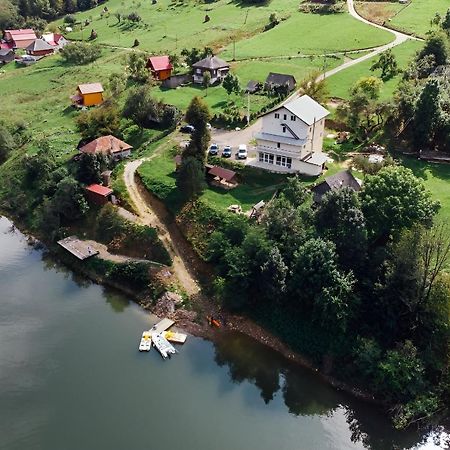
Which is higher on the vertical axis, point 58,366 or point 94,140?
point 94,140

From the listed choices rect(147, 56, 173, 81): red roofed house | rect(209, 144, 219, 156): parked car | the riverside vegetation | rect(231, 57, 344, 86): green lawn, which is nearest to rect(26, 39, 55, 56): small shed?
rect(147, 56, 173, 81): red roofed house

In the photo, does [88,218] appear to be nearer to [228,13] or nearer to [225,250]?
[225,250]

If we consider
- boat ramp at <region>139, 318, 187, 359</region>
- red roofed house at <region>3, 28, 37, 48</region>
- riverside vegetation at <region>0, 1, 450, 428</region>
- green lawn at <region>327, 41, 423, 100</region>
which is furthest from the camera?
red roofed house at <region>3, 28, 37, 48</region>

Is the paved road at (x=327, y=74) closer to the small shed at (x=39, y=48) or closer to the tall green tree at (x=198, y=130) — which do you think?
the tall green tree at (x=198, y=130)

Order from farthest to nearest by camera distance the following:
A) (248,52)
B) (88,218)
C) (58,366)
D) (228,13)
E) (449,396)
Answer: (228,13), (248,52), (88,218), (58,366), (449,396)

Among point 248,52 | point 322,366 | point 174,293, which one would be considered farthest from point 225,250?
point 248,52

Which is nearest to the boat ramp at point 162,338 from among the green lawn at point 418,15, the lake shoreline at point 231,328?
the lake shoreline at point 231,328

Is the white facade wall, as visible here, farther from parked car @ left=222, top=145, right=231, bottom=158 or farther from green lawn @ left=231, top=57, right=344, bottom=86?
green lawn @ left=231, top=57, right=344, bottom=86
